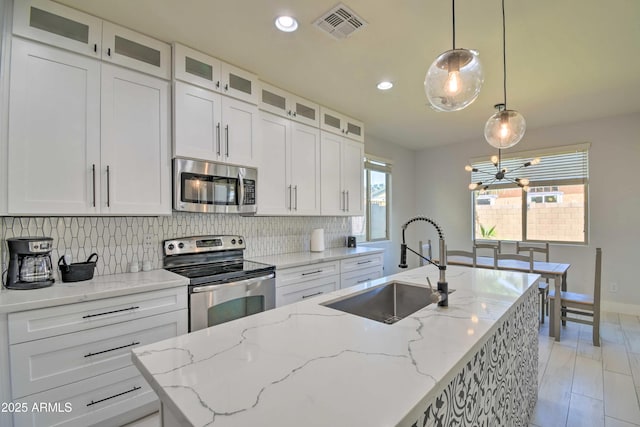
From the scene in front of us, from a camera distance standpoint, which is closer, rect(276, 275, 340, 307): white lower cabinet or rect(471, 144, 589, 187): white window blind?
rect(276, 275, 340, 307): white lower cabinet

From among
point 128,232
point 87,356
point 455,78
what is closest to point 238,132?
point 128,232

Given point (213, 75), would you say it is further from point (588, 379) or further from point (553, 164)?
point (553, 164)

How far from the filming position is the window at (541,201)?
166 inches

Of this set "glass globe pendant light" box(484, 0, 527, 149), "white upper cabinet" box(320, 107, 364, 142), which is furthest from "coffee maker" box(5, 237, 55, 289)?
"glass globe pendant light" box(484, 0, 527, 149)

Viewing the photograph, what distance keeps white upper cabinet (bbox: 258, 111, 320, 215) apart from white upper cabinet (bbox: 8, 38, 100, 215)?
134 centimetres

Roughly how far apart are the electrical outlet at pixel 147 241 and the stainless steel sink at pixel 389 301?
1778 mm

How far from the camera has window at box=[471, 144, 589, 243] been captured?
4227mm

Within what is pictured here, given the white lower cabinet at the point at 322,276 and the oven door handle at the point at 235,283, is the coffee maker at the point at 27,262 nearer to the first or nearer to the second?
the oven door handle at the point at 235,283

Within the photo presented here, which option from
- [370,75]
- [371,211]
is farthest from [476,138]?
[370,75]

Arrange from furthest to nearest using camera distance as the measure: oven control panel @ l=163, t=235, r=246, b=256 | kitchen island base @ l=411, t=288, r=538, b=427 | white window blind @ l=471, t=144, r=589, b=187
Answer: white window blind @ l=471, t=144, r=589, b=187, oven control panel @ l=163, t=235, r=246, b=256, kitchen island base @ l=411, t=288, r=538, b=427

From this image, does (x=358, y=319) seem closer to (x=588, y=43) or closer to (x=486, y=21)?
(x=486, y=21)

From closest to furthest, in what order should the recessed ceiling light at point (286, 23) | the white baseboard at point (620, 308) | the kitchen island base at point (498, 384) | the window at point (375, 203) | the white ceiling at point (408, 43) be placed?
the kitchen island base at point (498, 384), the white ceiling at point (408, 43), the recessed ceiling light at point (286, 23), the white baseboard at point (620, 308), the window at point (375, 203)

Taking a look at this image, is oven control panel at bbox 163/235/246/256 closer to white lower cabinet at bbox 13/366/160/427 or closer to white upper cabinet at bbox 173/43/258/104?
white lower cabinet at bbox 13/366/160/427

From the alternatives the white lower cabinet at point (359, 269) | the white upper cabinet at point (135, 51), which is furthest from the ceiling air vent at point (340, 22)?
the white lower cabinet at point (359, 269)
